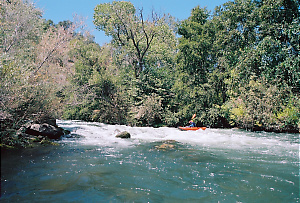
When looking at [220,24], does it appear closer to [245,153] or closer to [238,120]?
[238,120]

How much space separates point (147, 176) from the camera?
4949 millimetres

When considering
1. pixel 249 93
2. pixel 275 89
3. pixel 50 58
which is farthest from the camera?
pixel 249 93

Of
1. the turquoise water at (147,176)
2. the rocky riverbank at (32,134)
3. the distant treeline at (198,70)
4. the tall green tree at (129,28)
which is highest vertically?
the tall green tree at (129,28)

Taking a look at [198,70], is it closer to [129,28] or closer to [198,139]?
[129,28]

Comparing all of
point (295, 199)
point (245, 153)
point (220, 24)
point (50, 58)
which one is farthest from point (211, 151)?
point (220, 24)

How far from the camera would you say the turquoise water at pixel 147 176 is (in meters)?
3.86

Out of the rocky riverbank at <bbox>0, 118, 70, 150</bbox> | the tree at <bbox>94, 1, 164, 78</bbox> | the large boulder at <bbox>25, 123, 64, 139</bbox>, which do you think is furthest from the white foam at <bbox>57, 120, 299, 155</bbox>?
the tree at <bbox>94, 1, 164, 78</bbox>

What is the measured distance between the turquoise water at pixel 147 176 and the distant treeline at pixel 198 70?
3.96m

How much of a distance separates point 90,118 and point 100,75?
462 cm

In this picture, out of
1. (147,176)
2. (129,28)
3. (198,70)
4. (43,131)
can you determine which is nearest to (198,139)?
(147,176)

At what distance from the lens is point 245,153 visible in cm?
749

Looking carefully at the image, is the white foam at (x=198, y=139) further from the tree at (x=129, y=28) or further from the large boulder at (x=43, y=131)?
the tree at (x=129, y=28)

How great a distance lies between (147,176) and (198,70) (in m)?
18.1

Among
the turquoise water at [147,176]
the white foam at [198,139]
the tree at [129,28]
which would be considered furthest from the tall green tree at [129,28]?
the turquoise water at [147,176]
